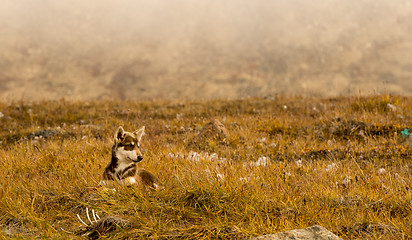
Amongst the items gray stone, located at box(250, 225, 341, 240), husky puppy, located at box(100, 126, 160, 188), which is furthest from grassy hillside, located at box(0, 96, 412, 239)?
gray stone, located at box(250, 225, 341, 240)

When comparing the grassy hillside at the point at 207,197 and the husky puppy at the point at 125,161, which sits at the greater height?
the husky puppy at the point at 125,161

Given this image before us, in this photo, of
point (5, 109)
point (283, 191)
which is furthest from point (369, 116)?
point (5, 109)

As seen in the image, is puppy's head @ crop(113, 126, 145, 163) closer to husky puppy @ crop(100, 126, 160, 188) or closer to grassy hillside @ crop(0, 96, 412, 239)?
husky puppy @ crop(100, 126, 160, 188)

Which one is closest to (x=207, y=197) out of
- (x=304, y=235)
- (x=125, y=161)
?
(x=125, y=161)

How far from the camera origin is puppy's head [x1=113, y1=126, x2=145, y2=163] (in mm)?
4477

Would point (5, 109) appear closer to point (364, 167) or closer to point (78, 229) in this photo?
point (78, 229)

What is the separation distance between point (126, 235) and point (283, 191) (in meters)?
2.33

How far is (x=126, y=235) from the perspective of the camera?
4074 millimetres

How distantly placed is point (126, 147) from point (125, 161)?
0.71 ft

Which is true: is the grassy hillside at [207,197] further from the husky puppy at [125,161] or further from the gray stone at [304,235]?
the gray stone at [304,235]

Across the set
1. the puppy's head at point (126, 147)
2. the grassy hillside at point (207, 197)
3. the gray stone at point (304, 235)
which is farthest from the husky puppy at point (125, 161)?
the gray stone at point (304, 235)

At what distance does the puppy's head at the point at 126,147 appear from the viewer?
14.7 ft

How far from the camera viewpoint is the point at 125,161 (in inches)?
181

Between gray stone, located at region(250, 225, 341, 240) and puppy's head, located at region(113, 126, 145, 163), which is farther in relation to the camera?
puppy's head, located at region(113, 126, 145, 163)
